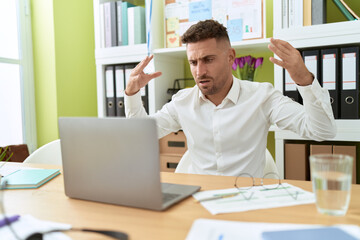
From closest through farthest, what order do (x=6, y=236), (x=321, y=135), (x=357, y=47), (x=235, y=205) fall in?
1. (x=6, y=236)
2. (x=235, y=205)
3. (x=321, y=135)
4. (x=357, y=47)

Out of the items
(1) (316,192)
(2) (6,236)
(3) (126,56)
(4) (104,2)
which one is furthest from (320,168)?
(4) (104,2)

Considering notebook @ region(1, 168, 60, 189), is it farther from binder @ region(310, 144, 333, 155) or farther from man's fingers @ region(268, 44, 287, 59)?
binder @ region(310, 144, 333, 155)

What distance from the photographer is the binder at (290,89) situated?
1.83 meters

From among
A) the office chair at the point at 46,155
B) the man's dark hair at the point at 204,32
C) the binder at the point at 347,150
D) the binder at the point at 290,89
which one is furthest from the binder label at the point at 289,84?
the office chair at the point at 46,155

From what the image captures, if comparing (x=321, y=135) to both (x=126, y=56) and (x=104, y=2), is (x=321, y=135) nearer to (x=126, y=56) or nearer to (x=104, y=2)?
(x=126, y=56)

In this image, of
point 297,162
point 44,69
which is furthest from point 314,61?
point 44,69

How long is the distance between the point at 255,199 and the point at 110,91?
5.84 feet

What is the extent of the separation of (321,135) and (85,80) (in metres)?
1.95

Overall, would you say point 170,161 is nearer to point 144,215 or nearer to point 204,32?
point 204,32

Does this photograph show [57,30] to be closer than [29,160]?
No

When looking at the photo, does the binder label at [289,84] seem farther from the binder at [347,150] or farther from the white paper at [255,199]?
the white paper at [255,199]

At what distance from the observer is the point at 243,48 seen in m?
2.08

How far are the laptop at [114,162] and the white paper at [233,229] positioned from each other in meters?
0.13

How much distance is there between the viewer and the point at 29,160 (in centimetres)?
154
